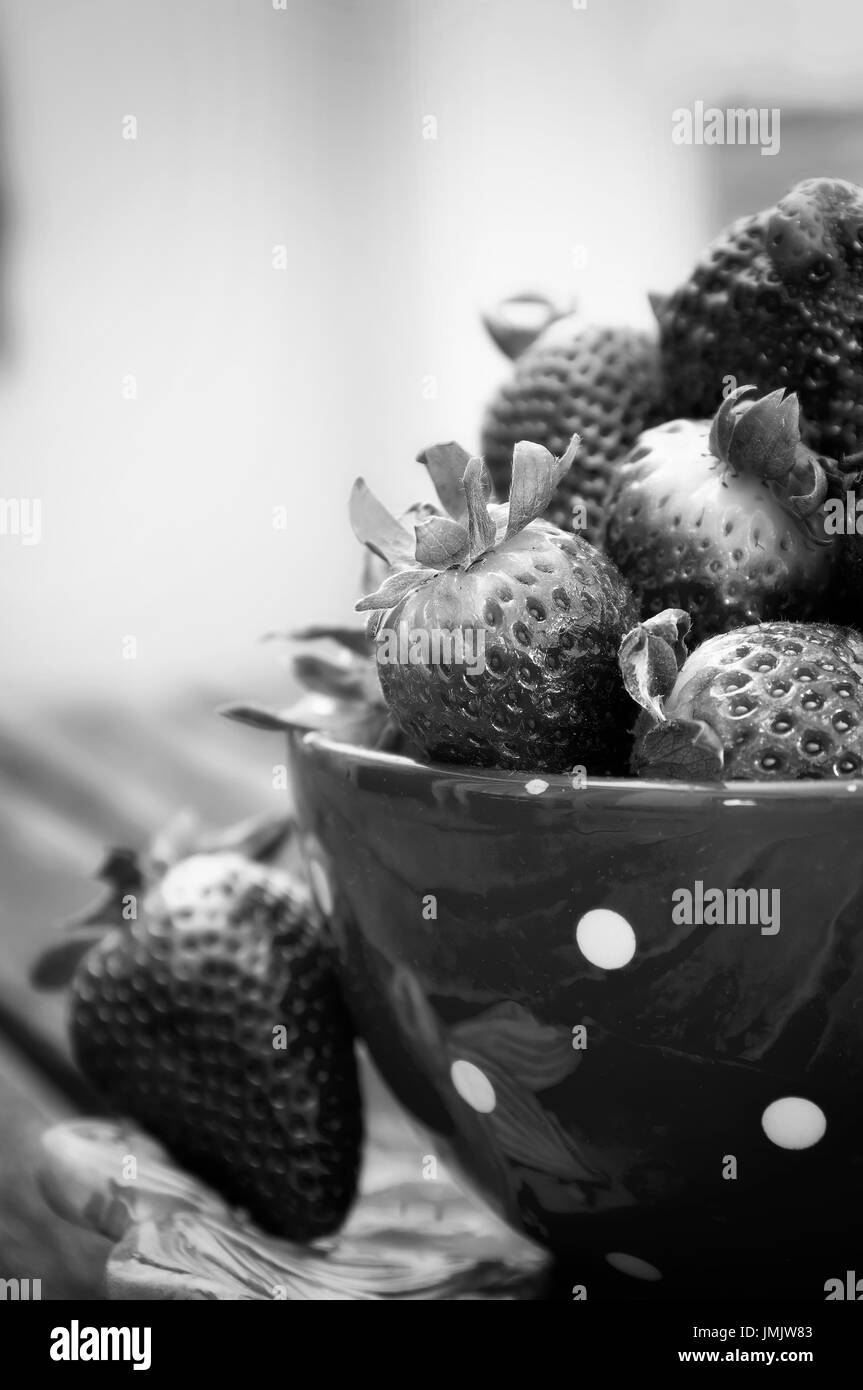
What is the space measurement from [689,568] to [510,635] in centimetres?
8

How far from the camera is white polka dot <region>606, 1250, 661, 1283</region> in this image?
0.45 metres

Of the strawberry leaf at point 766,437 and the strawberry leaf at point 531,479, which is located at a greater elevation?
the strawberry leaf at point 766,437

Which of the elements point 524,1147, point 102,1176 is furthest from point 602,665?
point 102,1176

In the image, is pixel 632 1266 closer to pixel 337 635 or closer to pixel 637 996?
pixel 637 996

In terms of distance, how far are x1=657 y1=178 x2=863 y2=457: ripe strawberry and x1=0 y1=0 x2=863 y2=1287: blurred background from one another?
2.16ft

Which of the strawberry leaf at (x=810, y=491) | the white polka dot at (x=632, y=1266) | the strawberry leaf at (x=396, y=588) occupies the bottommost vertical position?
the white polka dot at (x=632, y=1266)

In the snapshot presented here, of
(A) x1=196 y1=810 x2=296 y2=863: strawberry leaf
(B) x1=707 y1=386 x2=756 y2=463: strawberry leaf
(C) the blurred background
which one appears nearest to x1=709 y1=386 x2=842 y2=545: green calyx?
(B) x1=707 y1=386 x2=756 y2=463: strawberry leaf

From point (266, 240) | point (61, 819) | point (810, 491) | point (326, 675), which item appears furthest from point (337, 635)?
point (266, 240)

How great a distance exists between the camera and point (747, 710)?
0.40 meters

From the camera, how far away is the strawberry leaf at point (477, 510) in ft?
1.39

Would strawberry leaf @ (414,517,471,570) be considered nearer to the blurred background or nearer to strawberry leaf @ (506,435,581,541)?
strawberry leaf @ (506,435,581,541)

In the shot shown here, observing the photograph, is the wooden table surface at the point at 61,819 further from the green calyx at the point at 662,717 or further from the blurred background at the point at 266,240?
the green calyx at the point at 662,717

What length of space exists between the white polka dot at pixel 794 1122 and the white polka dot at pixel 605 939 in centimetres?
7

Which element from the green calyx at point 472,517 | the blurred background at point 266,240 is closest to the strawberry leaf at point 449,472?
the green calyx at point 472,517
